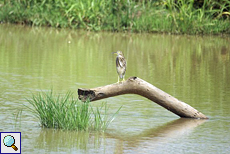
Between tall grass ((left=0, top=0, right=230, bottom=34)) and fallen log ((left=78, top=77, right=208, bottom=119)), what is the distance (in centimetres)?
1232

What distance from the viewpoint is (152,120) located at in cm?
866

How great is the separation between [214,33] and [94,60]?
24.9 ft

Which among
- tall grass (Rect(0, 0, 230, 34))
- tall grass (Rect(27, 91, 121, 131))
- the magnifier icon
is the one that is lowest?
the magnifier icon

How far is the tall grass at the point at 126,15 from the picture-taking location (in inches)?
822

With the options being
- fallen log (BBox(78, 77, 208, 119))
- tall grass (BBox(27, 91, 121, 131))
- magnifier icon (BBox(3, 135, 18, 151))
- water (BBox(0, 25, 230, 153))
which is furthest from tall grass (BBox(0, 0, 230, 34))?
magnifier icon (BBox(3, 135, 18, 151))

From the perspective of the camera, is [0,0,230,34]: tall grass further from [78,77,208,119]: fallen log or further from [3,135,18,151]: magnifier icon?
[3,135,18,151]: magnifier icon

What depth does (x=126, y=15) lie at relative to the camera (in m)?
21.1

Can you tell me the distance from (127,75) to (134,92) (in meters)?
4.68

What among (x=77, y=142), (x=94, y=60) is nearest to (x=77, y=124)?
(x=77, y=142)

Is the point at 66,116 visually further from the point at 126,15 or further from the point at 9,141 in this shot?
the point at 126,15

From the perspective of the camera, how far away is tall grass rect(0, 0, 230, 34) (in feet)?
68.5

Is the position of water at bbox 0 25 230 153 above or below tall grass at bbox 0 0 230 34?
below

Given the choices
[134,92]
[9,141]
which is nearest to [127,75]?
[134,92]

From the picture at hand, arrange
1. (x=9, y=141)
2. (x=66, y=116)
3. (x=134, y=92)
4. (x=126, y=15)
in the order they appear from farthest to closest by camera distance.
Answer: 1. (x=126, y=15)
2. (x=134, y=92)
3. (x=66, y=116)
4. (x=9, y=141)
